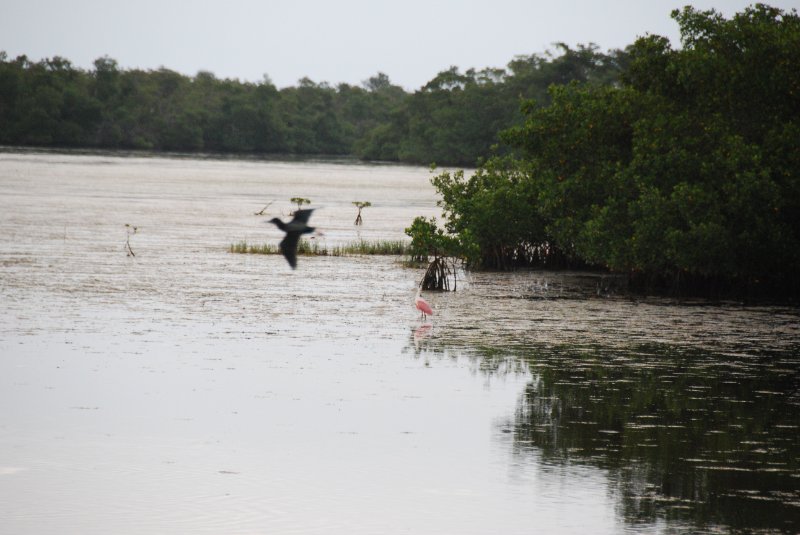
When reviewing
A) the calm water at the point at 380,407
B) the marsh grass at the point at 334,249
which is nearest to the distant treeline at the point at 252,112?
the marsh grass at the point at 334,249

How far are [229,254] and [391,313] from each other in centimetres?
1021

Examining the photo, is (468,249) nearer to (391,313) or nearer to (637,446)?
(391,313)

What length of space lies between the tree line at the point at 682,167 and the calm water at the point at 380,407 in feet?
3.70

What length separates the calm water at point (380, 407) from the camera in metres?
8.45

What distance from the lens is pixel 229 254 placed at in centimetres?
2775

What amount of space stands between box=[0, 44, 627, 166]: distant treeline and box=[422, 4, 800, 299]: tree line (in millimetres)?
78392

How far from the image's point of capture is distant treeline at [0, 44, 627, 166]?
11000 cm

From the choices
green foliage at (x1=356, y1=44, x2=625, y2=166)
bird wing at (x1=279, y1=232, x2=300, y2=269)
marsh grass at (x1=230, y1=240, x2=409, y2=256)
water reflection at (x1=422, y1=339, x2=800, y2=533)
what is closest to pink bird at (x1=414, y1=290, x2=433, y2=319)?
water reflection at (x1=422, y1=339, x2=800, y2=533)

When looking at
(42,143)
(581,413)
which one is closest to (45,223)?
(581,413)

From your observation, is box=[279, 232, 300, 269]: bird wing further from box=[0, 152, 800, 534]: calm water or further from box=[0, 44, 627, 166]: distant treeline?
box=[0, 44, 627, 166]: distant treeline

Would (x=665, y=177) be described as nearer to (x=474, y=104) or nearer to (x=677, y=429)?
(x=677, y=429)

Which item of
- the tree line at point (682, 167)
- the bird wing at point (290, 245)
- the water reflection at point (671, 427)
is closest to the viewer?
the water reflection at point (671, 427)

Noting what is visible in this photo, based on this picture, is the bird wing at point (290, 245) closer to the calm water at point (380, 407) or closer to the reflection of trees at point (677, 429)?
the calm water at point (380, 407)

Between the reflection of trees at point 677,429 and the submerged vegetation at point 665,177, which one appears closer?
the reflection of trees at point 677,429
